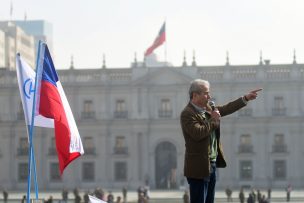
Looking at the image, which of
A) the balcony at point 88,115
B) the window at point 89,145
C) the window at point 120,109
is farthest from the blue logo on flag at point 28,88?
the balcony at point 88,115

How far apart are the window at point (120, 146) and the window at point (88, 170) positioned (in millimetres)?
2122

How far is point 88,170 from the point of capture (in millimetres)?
59062

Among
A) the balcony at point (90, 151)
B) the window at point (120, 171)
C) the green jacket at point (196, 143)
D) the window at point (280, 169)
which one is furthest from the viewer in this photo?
the balcony at point (90, 151)

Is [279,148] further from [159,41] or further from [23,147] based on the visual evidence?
[23,147]

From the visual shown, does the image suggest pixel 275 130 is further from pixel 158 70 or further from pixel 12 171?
pixel 12 171

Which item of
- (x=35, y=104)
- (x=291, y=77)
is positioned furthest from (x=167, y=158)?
(x=35, y=104)

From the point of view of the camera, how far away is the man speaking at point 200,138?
700 cm

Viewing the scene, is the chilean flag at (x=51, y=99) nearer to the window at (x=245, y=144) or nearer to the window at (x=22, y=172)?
the window at (x=245, y=144)

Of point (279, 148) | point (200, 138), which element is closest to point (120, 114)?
point (279, 148)

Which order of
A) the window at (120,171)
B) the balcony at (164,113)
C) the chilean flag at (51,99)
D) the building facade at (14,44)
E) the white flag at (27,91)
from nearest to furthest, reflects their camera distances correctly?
the chilean flag at (51,99) < the white flag at (27,91) < the window at (120,171) < the balcony at (164,113) < the building facade at (14,44)

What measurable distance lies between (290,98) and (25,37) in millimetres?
67397

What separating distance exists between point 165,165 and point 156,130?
275 centimetres

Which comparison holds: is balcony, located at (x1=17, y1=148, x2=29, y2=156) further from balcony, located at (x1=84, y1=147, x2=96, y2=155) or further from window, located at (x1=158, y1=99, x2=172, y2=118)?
window, located at (x1=158, y1=99, x2=172, y2=118)

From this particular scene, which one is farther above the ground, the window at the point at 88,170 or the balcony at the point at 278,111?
the balcony at the point at 278,111
